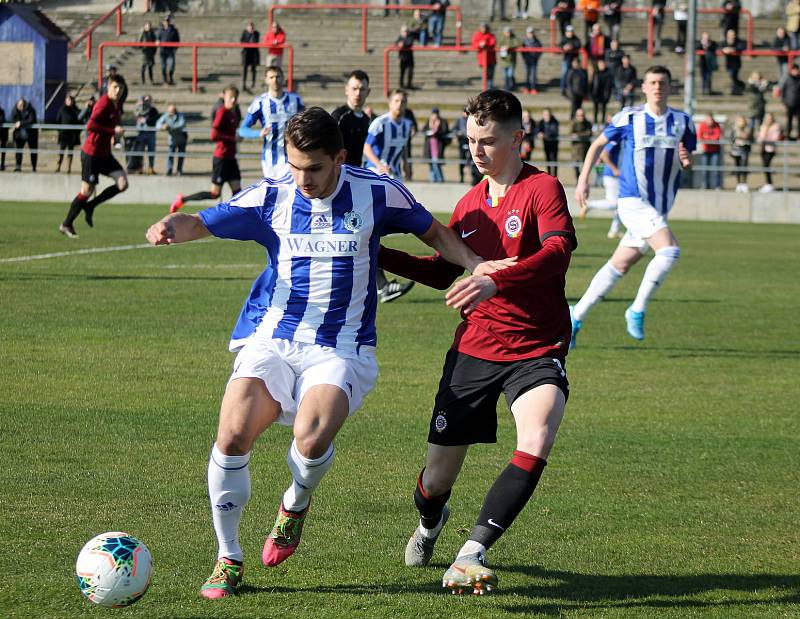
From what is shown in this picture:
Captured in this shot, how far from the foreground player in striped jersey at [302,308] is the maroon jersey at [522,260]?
16 cm

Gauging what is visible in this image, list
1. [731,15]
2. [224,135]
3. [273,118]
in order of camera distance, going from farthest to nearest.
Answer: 1. [731,15]
2. [224,135]
3. [273,118]

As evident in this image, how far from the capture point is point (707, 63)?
1388 inches

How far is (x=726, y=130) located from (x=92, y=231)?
18187 mm

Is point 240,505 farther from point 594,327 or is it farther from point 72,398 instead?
point 594,327

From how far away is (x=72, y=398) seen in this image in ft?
26.1

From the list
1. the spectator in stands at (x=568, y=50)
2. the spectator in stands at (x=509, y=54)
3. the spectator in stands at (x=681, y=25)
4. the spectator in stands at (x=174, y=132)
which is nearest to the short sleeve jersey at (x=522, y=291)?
the spectator in stands at (x=174, y=132)

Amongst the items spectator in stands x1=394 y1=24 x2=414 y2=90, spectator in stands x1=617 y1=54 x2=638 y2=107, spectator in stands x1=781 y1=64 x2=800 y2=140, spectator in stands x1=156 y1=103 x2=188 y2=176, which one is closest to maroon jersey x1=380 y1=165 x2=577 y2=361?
spectator in stands x1=156 y1=103 x2=188 y2=176

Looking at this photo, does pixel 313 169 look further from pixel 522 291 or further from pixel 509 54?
pixel 509 54

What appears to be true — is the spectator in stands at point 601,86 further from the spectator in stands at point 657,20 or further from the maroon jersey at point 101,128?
the maroon jersey at point 101,128

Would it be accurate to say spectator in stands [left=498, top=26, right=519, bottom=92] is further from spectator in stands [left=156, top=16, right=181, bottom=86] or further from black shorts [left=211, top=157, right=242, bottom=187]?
black shorts [left=211, top=157, right=242, bottom=187]

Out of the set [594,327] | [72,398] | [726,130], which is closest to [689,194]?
[726,130]

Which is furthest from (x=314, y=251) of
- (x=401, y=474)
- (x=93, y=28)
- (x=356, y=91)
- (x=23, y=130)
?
(x=93, y=28)

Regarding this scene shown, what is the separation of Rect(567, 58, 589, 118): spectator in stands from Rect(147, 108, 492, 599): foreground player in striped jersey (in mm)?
27877

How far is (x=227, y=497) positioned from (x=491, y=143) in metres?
1.67
